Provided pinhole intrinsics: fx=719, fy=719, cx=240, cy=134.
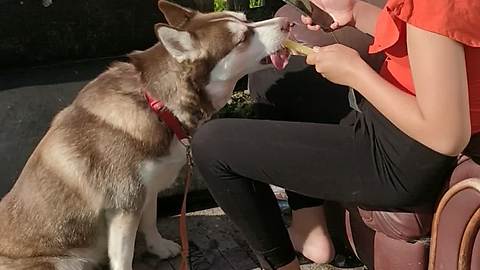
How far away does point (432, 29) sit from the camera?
177 centimetres

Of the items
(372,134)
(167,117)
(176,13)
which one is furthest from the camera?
(176,13)

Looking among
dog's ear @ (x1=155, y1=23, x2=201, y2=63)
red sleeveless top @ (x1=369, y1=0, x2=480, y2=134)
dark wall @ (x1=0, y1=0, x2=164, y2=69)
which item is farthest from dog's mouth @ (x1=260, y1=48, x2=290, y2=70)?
dark wall @ (x1=0, y1=0, x2=164, y2=69)

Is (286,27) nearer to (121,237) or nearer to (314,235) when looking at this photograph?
(314,235)

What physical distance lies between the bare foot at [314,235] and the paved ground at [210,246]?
0.10 meters

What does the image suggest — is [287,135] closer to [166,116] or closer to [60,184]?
[166,116]

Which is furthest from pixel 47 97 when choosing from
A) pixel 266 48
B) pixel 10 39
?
pixel 266 48

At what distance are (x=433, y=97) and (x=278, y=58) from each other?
2.98 ft

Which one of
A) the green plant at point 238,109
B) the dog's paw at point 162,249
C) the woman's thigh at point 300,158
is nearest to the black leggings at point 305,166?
the woman's thigh at point 300,158

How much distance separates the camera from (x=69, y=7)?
383 centimetres

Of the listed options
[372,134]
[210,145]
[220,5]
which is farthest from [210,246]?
[220,5]

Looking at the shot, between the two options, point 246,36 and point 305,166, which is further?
point 246,36

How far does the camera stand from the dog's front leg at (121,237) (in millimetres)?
2633

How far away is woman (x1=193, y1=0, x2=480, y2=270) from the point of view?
1.79 meters

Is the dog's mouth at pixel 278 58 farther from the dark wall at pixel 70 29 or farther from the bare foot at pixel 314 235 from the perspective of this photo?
the dark wall at pixel 70 29
